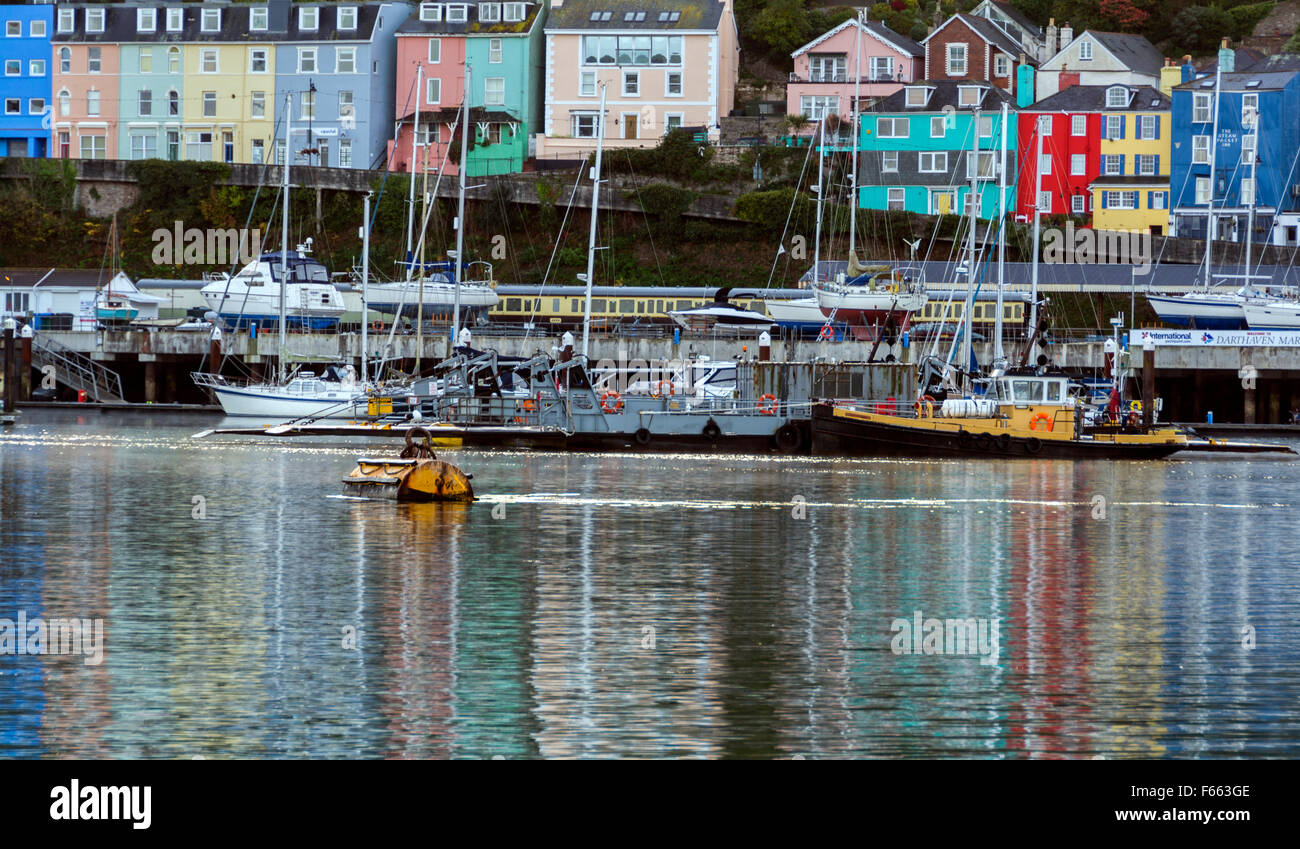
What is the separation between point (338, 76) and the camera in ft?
322

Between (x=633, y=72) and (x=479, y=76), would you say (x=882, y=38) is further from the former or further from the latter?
(x=479, y=76)

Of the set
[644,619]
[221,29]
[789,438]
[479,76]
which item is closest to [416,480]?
[644,619]

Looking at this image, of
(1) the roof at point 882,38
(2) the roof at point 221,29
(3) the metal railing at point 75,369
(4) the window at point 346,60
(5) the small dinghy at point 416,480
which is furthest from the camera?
(2) the roof at point 221,29

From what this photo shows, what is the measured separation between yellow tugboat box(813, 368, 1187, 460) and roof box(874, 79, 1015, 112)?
42.4 meters

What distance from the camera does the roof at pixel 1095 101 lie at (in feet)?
312

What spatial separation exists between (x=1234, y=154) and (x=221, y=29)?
54.2 meters

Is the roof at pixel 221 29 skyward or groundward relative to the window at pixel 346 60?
skyward

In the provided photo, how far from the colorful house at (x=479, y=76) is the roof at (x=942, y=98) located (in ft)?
61.9

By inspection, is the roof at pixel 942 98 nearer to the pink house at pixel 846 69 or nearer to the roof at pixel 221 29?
the pink house at pixel 846 69

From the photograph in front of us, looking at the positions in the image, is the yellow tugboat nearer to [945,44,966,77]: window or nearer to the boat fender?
the boat fender

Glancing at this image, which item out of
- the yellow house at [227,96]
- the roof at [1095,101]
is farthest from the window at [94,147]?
the roof at [1095,101]

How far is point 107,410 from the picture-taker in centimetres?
7319

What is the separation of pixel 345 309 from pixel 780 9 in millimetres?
37130

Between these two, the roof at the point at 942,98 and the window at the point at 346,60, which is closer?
the roof at the point at 942,98
